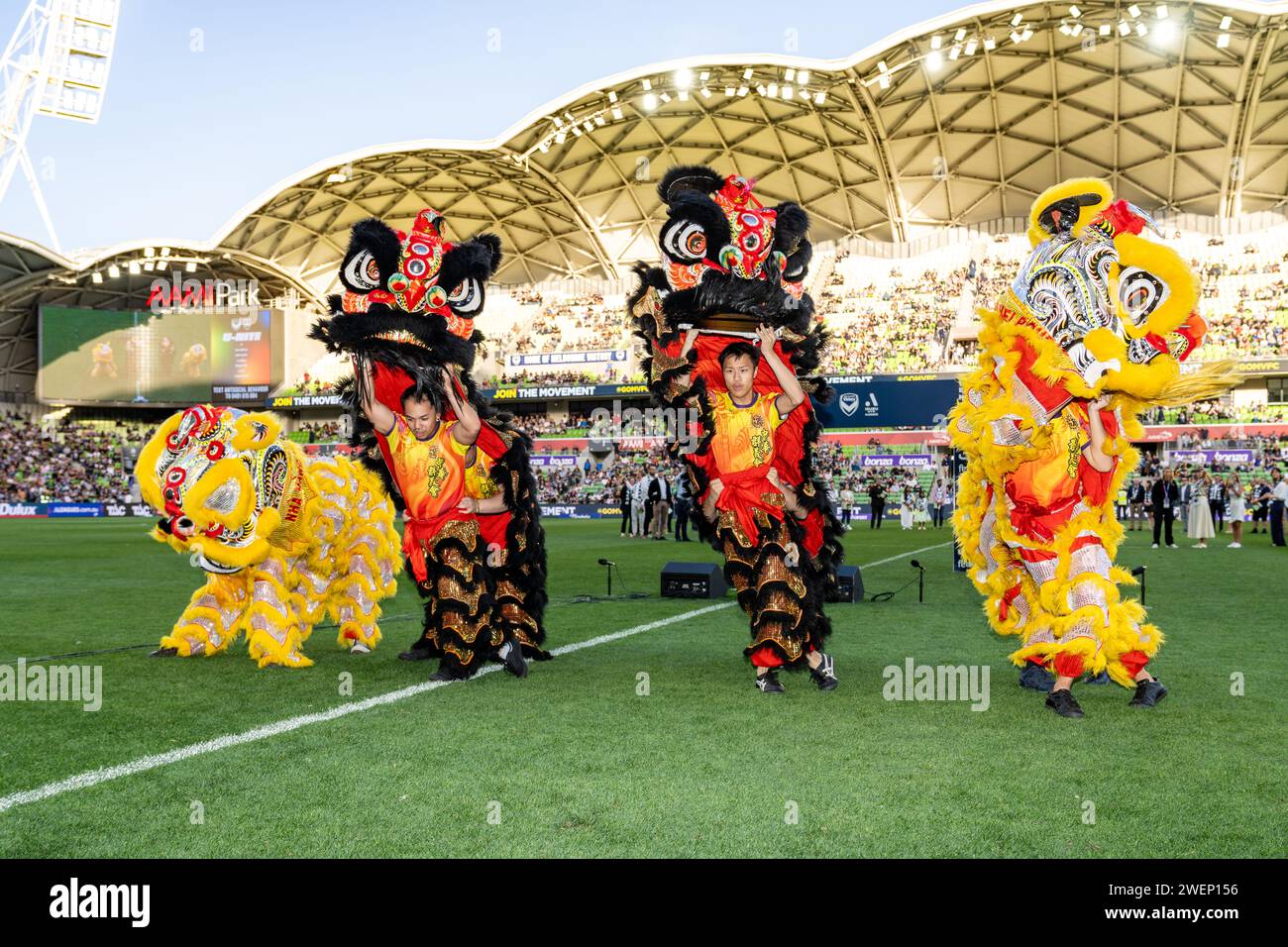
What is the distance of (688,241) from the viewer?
211 inches

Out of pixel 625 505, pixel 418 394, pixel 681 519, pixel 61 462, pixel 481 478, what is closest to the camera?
pixel 418 394

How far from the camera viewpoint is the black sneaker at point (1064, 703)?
4.75m

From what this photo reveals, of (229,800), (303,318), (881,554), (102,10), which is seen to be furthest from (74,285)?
(229,800)

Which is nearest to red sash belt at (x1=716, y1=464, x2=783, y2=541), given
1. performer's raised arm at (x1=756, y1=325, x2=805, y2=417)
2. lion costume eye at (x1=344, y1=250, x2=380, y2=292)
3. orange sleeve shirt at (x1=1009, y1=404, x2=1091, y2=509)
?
performer's raised arm at (x1=756, y1=325, x2=805, y2=417)

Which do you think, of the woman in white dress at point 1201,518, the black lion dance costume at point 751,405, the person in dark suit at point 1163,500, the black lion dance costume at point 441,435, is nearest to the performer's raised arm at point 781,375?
the black lion dance costume at point 751,405

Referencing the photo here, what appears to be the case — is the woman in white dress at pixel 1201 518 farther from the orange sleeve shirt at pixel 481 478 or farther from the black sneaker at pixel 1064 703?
the orange sleeve shirt at pixel 481 478

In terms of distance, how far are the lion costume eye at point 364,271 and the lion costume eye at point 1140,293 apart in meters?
4.00

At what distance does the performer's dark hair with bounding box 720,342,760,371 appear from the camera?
5227mm

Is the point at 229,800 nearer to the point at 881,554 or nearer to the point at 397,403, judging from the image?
the point at 397,403

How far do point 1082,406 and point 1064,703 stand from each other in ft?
4.75

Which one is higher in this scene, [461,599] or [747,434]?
[747,434]

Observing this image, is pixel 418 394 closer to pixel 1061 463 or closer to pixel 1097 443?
pixel 1061 463

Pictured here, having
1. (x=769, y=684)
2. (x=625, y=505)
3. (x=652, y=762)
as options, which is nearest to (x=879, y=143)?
(x=625, y=505)

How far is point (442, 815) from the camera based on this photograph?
10.6 ft
